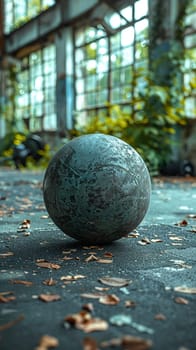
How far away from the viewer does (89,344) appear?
181cm

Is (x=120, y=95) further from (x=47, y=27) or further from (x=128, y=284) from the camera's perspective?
(x=128, y=284)

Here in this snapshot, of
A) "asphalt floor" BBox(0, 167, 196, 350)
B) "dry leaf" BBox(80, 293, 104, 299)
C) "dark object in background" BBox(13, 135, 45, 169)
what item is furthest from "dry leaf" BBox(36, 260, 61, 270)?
"dark object in background" BBox(13, 135, 45, 169)

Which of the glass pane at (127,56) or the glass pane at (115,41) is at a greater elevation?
the glass pane at (115,41)

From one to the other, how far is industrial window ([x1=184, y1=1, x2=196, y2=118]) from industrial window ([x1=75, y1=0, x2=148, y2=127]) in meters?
1.27

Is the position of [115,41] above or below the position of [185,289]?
above

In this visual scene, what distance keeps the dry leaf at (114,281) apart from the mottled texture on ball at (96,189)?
758 millimetres

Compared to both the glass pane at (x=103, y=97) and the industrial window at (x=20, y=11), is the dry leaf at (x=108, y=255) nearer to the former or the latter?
the glass pane at (x=103, y=97)

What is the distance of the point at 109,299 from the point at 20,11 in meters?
20.4

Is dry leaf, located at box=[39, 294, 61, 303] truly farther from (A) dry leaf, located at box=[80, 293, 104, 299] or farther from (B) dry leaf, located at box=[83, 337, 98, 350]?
(B) dry leaf, located at box=[83, 337, 98, 350]

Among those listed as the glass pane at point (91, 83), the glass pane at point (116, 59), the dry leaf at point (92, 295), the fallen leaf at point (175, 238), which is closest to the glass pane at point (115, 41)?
the glass pane at point (116, 59)

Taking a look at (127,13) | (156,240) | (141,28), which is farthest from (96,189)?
(127,13)

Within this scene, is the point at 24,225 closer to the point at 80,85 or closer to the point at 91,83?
the point at 91,83

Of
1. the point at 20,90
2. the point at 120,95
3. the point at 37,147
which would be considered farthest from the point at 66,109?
the point at 20,90

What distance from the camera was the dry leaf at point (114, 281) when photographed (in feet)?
8.75
